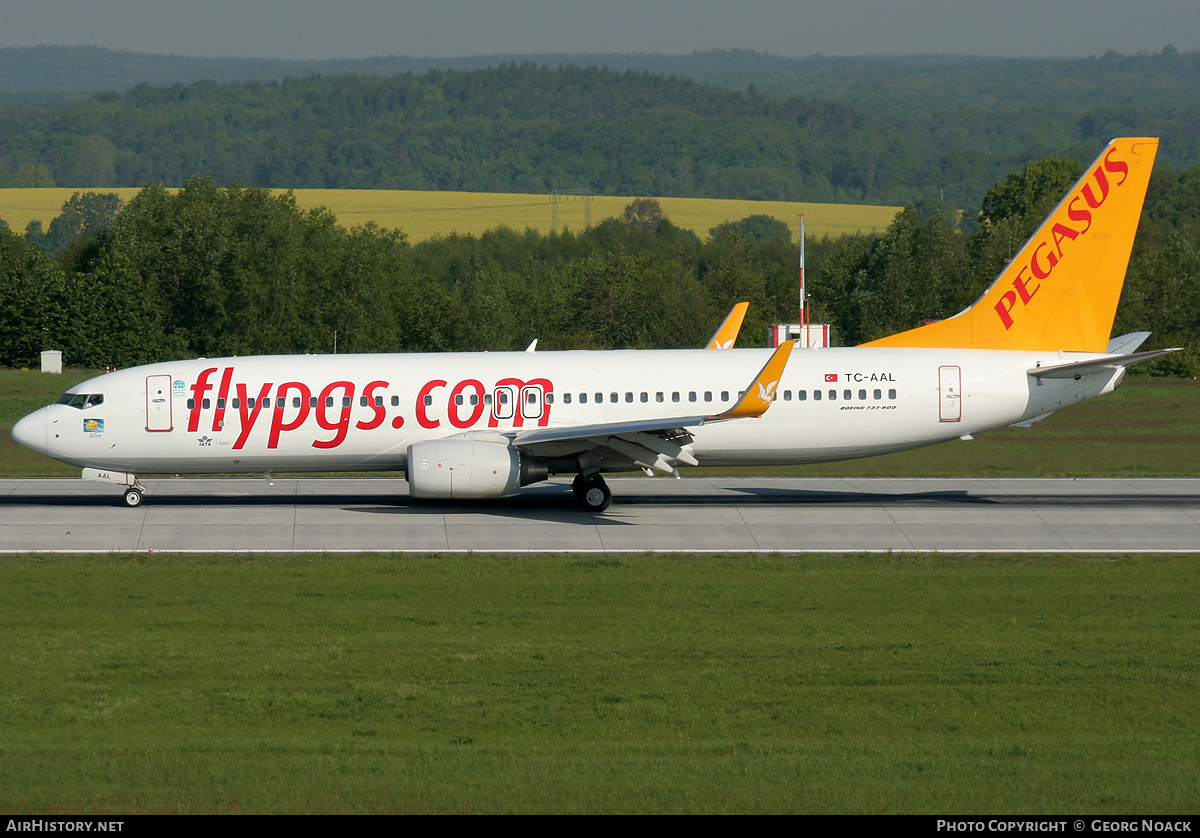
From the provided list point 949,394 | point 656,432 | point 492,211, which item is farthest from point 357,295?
point 492,211

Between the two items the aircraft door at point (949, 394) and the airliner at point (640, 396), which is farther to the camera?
the aircraft door at point (949, 394)

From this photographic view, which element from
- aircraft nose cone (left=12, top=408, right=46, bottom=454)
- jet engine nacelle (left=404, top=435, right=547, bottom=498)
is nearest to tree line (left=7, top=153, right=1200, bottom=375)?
aircraft nose cone (left=12, top=408, right=46, bottom=454)

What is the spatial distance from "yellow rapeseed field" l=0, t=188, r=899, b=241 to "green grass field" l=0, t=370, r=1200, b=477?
366ft

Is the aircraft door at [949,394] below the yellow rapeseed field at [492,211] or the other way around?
below

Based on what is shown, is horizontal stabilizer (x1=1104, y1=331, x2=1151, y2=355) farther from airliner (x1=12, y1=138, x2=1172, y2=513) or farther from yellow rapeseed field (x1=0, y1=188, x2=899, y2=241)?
yellow rapeseed field (x1=0, y1=188, x2=899, y2=241)

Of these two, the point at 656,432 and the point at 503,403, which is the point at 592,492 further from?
the point at 503,403

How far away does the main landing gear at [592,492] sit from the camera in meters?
29.0

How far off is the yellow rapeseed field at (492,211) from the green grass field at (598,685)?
136 meters

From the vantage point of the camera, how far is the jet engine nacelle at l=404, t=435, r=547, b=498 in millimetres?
27328

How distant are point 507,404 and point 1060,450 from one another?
19780 millimetres

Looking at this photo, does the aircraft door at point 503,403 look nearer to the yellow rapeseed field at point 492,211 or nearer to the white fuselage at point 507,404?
A: the white fuselage at point 507,404

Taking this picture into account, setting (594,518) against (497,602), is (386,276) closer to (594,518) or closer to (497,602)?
(594,518)

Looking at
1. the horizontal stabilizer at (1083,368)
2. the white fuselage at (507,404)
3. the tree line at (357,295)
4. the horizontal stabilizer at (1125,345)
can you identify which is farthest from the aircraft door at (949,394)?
the tree line at (357,295)

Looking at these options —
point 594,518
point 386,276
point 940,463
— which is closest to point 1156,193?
point 386,276
